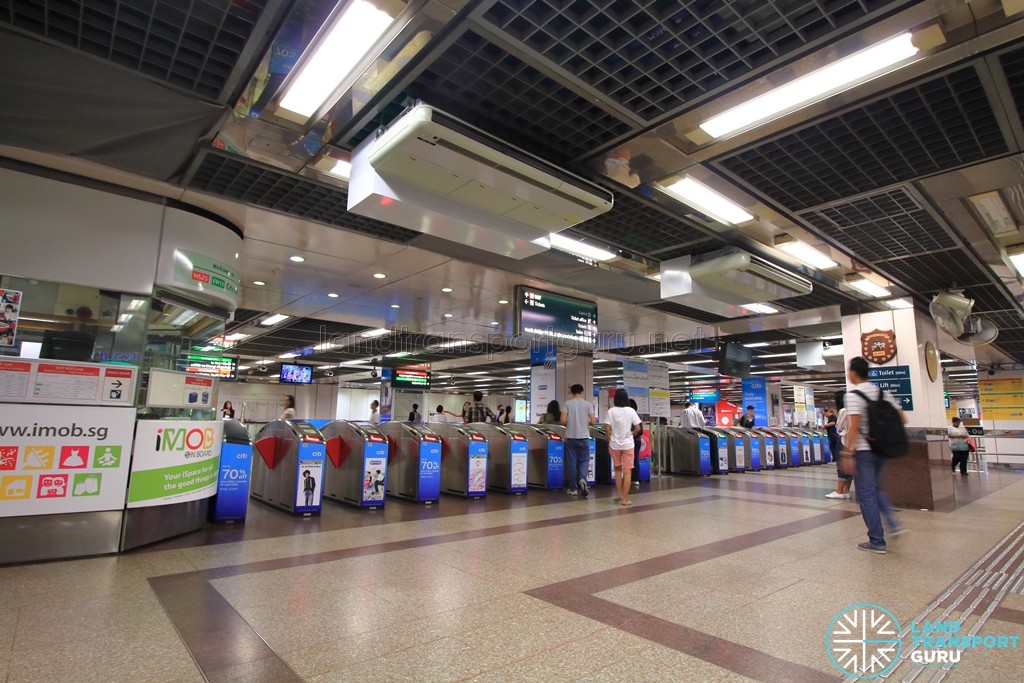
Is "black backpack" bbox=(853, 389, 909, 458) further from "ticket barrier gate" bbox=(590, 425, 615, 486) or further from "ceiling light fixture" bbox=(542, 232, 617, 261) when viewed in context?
"ticket barrier gate" bbox=(590, 425, 615, 486)

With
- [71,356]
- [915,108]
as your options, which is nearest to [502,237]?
[915,108]

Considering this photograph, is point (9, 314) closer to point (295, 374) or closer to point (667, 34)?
point (667, 34)

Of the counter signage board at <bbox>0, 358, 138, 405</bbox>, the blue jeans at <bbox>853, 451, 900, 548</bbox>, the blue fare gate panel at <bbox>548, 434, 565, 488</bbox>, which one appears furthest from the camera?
the blue fare gate panel at <bbox>548, 434, 565, 488</bbox>

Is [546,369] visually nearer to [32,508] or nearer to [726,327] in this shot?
[726,327]

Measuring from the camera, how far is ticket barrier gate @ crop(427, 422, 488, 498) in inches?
311

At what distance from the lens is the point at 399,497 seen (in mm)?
7891

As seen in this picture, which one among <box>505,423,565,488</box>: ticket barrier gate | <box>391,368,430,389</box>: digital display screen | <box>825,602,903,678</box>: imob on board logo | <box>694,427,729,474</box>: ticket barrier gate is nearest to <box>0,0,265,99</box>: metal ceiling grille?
<box>825,602,903,678</box>: imob on board logo

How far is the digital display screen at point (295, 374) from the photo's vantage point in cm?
1817

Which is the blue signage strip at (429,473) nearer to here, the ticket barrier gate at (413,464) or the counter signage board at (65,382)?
the ticket barrier gate at (413,464)

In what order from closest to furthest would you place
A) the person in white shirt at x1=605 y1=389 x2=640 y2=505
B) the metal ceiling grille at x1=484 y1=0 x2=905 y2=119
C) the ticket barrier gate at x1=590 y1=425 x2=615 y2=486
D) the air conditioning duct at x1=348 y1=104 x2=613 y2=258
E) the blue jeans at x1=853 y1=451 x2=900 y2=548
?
the metal ceiling grille at x1=484 y1=0 x2=905 y2=119, the air conditioning duct at x1=348 y1=104 x2=613 y2=258, the blue jeans at x1=853 y1=451 x2=900 y2=548, the person in white shirt at x1=605 y1=389 x2=640 y2=505, the ticket barrier gate at x1=590 y1=425 x2=615 y2=486

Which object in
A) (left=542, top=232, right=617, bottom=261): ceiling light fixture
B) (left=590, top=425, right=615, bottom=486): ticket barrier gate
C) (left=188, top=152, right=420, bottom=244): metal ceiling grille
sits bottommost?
(left=590, top=425, right=615, bottom=486): ticket barrier gate

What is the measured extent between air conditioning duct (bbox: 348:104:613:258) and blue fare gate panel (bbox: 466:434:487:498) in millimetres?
3879

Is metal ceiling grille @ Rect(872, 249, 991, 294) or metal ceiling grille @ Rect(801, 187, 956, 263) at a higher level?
metal ceiling grille @ Rect(801, 187, 956, 263)

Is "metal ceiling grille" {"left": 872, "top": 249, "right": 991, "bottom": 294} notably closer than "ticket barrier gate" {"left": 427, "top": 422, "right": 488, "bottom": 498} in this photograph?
Yes
